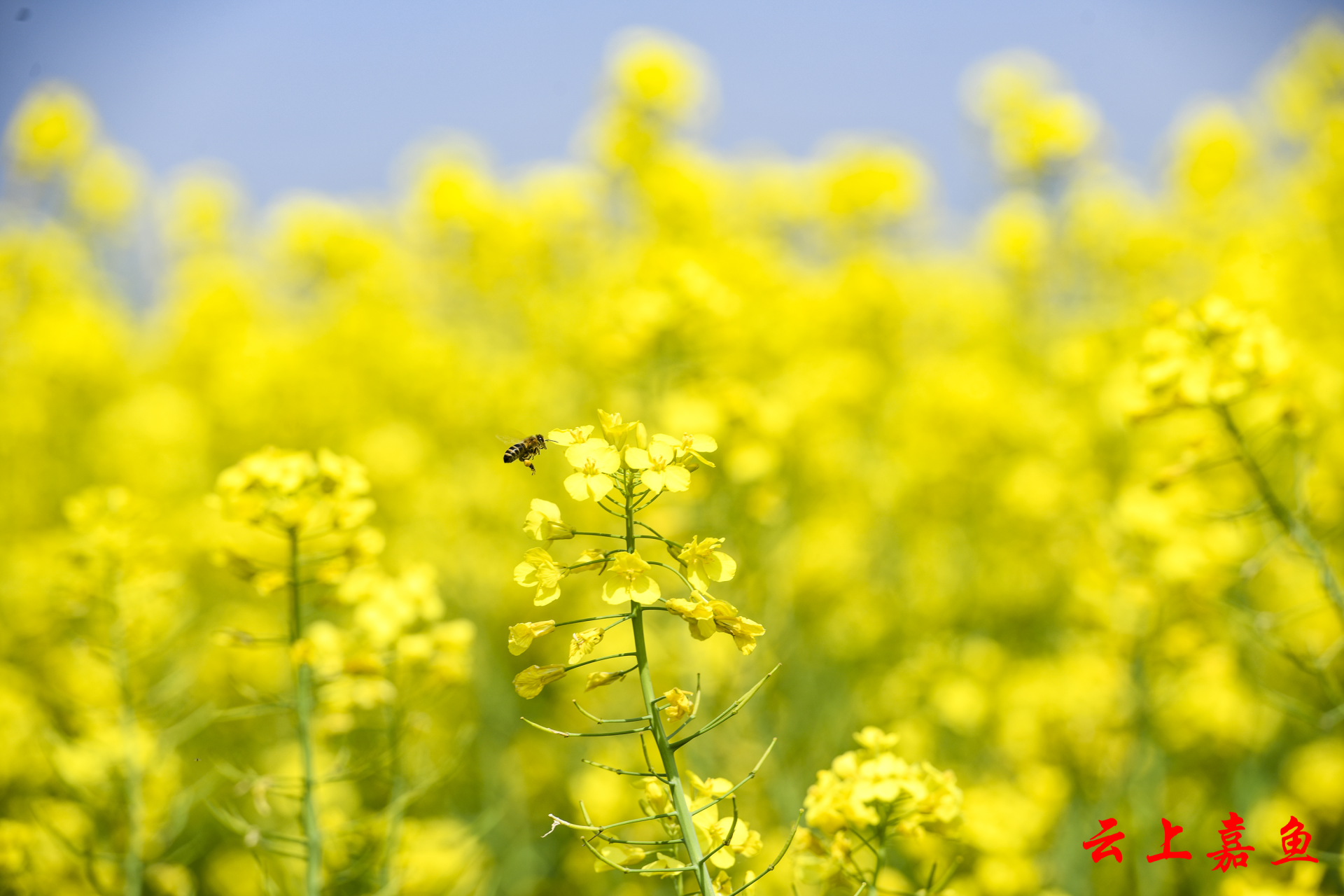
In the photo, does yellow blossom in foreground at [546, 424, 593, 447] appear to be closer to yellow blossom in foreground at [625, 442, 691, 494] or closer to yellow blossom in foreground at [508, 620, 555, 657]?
yellow blossom in foreground at [625, 442, 691, 494]

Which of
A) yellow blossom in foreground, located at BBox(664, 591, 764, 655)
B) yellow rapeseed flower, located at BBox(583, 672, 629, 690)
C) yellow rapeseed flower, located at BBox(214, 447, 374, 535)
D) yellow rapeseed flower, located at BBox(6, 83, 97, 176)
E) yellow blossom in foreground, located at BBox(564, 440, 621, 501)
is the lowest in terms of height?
yellow rapeseed flower, located at BBox(583, 672, 629, 690)

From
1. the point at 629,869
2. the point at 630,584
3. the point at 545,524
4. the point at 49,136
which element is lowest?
the point at 629,869

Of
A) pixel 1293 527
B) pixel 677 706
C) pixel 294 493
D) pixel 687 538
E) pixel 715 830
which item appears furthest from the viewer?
pixel 687 538

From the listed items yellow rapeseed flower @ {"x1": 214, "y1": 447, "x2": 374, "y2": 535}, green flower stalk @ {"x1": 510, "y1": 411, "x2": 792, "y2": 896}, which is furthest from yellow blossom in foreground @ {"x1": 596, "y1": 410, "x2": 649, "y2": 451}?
yellow rapeseed flower @ {"x1": 214, "y1": 447, "x2": 374, "y2": 535}

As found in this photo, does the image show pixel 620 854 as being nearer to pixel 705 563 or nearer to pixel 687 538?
pixel 705 563

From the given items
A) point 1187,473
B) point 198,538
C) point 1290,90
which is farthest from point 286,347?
point 1290,90

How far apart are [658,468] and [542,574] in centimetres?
23

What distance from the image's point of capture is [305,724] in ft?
5.88

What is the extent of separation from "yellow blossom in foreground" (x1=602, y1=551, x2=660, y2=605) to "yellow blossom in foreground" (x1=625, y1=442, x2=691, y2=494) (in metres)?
0.11

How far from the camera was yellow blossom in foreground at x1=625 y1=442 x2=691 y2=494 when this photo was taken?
1.24 m

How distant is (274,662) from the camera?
4629 millimetres

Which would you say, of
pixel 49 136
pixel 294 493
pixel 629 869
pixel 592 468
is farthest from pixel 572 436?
pixel 49 136

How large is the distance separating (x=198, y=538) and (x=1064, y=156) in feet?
20.0

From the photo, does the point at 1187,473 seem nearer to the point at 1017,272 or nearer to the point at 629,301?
the point at 629,301
